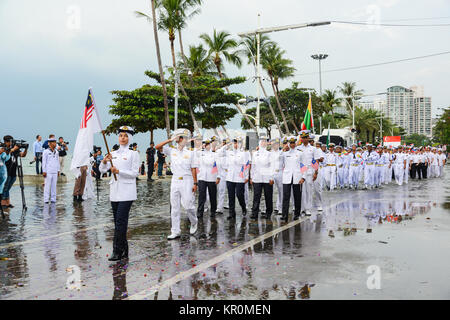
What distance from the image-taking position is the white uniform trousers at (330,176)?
19844mm

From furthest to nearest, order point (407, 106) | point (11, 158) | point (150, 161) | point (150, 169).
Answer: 1. point (407, 106)
2. point (150, 161)
3. point (150, 169)
4. point (11, 158)

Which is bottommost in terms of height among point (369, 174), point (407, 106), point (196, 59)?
point (369, 174)

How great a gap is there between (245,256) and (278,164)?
15.2 feet

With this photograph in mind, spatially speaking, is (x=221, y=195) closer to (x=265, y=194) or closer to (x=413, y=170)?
(x=265, y=194)

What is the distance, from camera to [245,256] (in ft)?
22.6

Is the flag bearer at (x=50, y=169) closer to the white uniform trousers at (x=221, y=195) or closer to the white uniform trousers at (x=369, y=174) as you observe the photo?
the white uniform trousers at (x=221, y=195)

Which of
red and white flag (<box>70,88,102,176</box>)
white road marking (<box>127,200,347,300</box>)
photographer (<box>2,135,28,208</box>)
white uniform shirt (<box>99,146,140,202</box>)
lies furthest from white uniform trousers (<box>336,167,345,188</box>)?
white uniform shirt (<box>99,146,140,202</box>)

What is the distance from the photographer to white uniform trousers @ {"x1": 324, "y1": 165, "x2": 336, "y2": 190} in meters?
19.8

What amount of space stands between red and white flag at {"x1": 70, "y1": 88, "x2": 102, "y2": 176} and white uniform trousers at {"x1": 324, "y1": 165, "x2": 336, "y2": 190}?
44.8ft

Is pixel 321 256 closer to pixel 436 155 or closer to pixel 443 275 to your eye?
pixel 443 275

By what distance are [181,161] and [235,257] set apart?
238 centimetres

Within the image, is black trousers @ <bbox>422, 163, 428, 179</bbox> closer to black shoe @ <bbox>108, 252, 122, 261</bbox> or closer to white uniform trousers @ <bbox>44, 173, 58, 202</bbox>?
white uniform trousers @ <bbox>44, 173, 58, 202</bbox>

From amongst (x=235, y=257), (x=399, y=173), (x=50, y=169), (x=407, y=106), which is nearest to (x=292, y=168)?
(x=235, y=257)

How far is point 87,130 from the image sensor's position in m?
7.78
